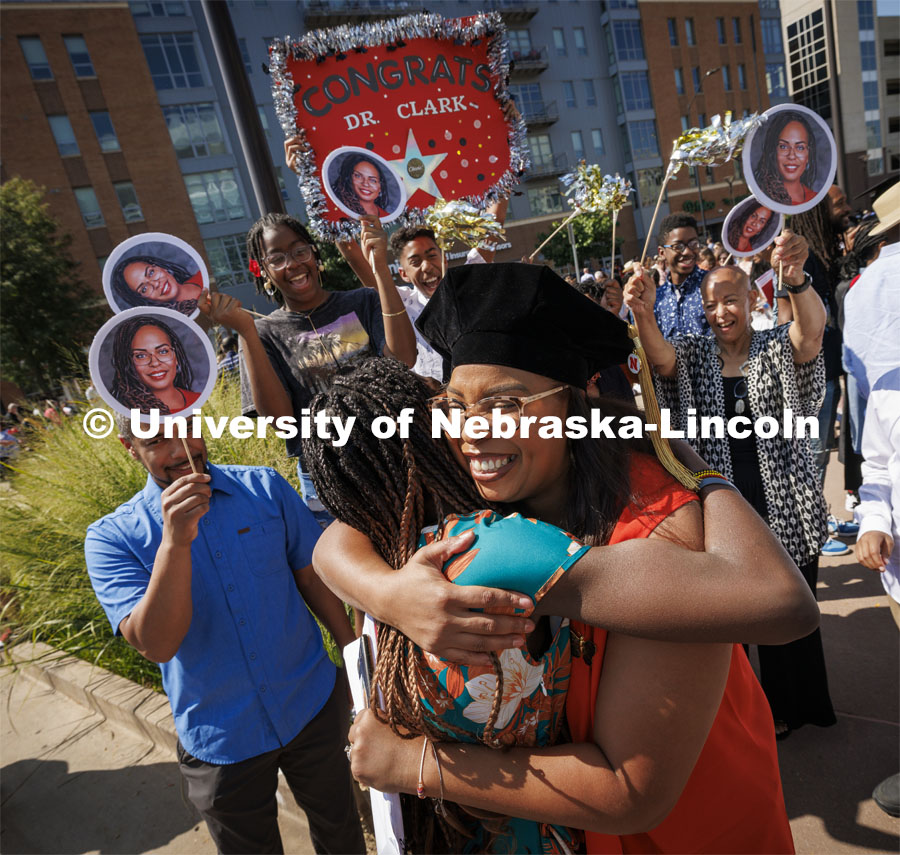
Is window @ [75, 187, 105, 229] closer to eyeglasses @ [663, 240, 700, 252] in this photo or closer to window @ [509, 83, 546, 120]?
window @ [509, 83, 546, 120]

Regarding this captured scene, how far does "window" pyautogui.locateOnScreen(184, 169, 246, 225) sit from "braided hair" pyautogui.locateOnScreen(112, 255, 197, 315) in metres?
29.2

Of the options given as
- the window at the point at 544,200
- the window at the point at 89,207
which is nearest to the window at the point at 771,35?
the window at the point at 544,200

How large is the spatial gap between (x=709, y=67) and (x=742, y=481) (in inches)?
1835

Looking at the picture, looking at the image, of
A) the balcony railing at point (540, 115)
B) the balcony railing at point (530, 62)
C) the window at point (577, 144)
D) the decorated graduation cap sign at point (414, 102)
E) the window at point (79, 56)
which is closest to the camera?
the decorated graduation cap sign at point (414, 102)

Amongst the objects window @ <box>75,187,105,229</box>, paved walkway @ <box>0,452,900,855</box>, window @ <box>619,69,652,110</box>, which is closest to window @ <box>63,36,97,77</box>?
window @ <box>75,187,105,229</box>

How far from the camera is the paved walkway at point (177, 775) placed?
7.06ft

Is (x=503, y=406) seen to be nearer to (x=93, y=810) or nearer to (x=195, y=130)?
(x=93, y=810)

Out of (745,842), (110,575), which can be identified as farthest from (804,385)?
(110,575)

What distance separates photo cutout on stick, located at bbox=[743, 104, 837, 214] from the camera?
2293 mm

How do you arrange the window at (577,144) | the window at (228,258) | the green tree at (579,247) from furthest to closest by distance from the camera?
the window at (577,144) → the window at (228,258) → the green tree at (579,247)

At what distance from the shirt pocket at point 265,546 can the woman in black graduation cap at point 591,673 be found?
2.64 ft

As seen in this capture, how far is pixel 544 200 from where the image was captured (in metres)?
36.1

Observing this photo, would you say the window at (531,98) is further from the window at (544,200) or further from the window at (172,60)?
the window at (172,60)

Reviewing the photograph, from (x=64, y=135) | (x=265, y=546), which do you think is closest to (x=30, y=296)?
(x=64, y=135)
